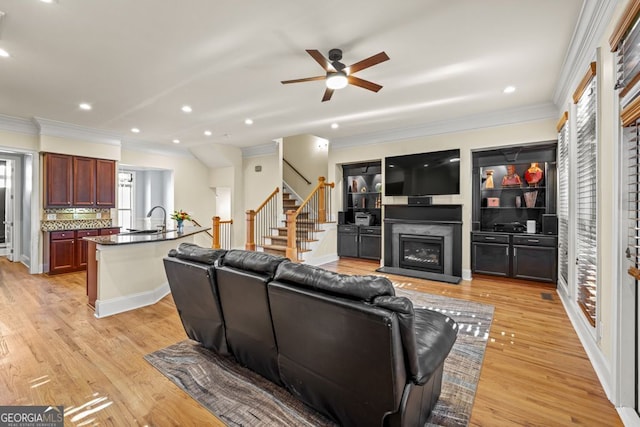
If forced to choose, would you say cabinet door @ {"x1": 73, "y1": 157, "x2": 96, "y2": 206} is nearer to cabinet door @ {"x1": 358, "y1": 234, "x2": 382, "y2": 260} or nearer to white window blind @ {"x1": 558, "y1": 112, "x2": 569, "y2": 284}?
cabinet door @ {"x1": 358, "y1": 234, "x2": 382, "y2": 260}

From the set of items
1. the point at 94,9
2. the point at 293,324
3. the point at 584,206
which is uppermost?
the point at 94,9

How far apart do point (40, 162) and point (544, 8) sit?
25.5 ft

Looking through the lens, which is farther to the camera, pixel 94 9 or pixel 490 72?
pixel 490 72

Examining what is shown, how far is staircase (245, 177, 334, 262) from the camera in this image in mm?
6008

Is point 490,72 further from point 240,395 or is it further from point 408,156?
point 240,395

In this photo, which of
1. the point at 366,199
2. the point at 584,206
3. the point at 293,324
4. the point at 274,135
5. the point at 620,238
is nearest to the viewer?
the point at 293,324

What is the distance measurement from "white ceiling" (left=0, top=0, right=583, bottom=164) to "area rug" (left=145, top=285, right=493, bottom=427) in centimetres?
286

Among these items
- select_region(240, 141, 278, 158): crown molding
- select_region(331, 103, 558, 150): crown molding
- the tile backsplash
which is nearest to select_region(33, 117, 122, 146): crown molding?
the tile backsplash

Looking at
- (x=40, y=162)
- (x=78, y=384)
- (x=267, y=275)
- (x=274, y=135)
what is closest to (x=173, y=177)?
(x=40, y=162)

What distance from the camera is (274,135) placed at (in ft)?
22.0

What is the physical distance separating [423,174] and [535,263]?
2315 millimetres

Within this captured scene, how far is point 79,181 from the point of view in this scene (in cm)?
591

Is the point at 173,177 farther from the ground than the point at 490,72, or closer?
closer

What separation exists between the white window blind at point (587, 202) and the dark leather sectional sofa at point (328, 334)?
1.78 meters
